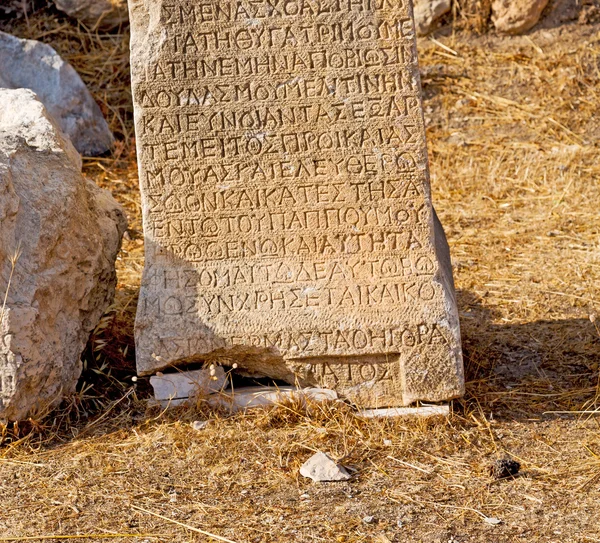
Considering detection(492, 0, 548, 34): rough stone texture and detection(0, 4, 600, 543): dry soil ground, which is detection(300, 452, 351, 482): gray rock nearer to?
detection(0, 4, 600, 543): dry soil ground

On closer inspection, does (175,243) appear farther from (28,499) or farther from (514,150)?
(514,150)

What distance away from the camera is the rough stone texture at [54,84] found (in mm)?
6879

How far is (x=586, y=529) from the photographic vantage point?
294 centimetres

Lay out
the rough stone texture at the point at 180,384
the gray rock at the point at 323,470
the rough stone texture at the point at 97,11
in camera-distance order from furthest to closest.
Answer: the rough stone texture at the point at 97,11
the rough stone texture at the point at 180,384
the gray rock at the point at 323,470

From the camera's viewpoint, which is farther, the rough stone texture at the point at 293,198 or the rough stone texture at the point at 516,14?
the rough stone texture at the point at 516,14

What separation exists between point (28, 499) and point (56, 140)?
1510 millimetres

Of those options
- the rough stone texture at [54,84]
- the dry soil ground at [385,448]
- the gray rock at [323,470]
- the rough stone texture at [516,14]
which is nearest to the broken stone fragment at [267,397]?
the dry soil ground at [385,448]

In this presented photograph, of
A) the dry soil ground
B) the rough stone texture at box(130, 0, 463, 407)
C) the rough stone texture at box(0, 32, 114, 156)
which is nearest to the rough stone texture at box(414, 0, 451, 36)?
the dry soil ground

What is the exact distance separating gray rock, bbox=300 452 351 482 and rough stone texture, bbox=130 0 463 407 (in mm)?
493

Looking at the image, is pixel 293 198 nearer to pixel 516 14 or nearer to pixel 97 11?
pixel 516 14

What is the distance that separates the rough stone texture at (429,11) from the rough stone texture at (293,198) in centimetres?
384

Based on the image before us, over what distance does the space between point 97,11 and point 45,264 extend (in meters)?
4.43

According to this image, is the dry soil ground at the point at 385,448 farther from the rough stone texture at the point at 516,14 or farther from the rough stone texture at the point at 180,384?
the rough stone texture at the point at 516,14

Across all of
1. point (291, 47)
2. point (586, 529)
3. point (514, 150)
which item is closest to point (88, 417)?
point (291, 47)
